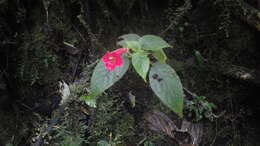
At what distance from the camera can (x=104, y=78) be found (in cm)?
107

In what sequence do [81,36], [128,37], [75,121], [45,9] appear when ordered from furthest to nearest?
[81,36], [45,9], [75,121], [128,37]

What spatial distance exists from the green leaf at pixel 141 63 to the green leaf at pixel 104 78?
0.29 feet

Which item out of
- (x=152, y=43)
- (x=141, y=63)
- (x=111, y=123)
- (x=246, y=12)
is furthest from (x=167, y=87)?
(x=246, y=12)

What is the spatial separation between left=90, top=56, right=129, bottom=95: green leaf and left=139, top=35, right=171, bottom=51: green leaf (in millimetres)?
163

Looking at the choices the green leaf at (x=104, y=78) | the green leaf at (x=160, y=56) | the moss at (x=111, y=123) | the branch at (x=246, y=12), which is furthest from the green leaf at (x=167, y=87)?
the branch at (x=246, y=12)

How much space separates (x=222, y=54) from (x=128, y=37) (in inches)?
31.1

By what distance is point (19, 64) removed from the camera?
1567 millimetres

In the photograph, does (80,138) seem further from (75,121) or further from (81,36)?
(81,36)

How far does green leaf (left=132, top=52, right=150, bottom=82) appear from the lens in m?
1.00

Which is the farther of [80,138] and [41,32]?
[41,32]

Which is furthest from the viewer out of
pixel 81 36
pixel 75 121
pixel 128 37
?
pixel 81 36

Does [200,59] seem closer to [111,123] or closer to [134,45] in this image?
[134,45]

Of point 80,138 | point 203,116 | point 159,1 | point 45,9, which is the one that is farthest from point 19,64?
point 203,116

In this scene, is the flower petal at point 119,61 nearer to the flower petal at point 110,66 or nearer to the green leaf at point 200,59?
the flower petal at point 110,66
